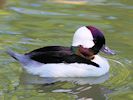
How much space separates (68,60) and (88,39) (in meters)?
0.41

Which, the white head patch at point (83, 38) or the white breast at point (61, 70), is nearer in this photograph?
the white breast at point (61, 70)

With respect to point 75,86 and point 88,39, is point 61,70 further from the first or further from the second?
point 88,39

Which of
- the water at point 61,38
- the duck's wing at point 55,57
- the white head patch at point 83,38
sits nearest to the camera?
the water at point 61,38

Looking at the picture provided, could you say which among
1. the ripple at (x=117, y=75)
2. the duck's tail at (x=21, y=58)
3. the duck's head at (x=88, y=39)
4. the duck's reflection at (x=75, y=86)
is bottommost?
the duck's reflection at (x=75, y=86)

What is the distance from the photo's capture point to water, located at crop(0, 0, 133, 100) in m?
6.72

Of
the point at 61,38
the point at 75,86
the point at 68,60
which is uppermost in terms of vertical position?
the point at 68,60

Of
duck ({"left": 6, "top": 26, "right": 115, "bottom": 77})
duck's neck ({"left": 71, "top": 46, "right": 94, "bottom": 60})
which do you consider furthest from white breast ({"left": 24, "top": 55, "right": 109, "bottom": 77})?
duck's neck ({"left": 71, "top": 46, "right": 94, "bottom": 60})

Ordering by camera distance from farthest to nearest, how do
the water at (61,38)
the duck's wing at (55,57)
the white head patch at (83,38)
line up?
the white head patch at (83,38) < the duck's wing at (55,57) < the water at (61,38)

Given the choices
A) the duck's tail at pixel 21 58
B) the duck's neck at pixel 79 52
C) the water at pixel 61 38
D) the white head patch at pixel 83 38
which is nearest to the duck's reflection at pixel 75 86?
the water at pixel 61 38

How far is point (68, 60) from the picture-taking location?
7109mm

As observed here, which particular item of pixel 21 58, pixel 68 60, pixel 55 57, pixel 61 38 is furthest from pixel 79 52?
pixel 61 38

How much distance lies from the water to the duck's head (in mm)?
383

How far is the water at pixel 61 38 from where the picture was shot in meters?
6.72

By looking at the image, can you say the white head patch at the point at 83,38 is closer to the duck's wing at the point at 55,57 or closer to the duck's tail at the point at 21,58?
the duck's wing at the point at 55,57
